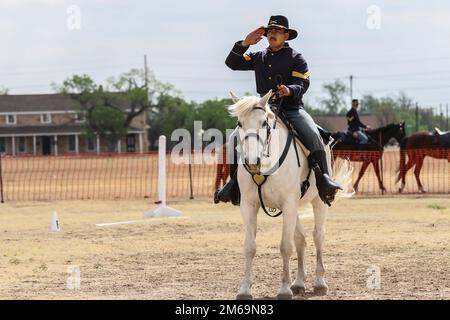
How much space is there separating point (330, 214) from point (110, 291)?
34.5 ft

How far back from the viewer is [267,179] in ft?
29.8

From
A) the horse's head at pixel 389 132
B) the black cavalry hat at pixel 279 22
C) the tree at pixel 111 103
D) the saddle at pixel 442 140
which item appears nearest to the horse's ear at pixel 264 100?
the black cavalry hat at pixel 279 22

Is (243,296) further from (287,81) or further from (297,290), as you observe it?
(287,81)

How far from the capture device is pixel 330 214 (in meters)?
19.7

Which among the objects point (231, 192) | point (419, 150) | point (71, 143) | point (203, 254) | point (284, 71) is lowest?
point (71, 143)

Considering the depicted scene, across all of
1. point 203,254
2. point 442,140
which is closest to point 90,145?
point 442,140

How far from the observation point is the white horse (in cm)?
866

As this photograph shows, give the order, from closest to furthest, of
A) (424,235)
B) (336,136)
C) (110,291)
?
(110,291) < (424,235) < (336,136)

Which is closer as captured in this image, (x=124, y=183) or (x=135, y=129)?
(x=124, y=183)

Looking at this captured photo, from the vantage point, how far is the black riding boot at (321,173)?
982 cm

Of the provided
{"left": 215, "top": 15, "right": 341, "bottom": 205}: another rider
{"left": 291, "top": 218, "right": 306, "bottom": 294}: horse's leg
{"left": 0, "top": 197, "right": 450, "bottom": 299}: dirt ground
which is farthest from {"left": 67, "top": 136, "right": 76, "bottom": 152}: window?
{"left": 215, "top": 15, "right": 341, "bottom": 205}: another rider

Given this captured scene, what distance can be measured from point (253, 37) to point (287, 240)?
2283 millimetres
